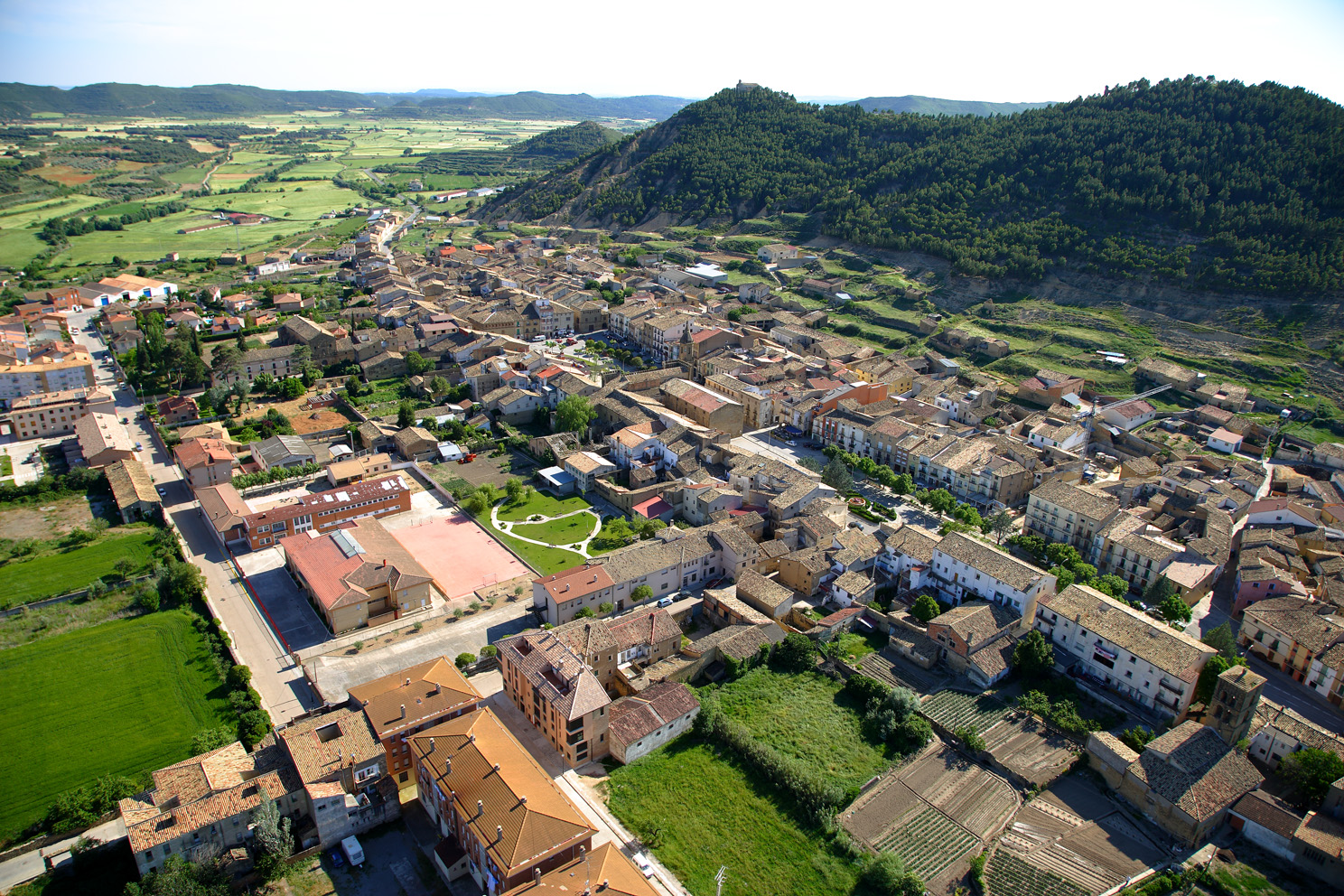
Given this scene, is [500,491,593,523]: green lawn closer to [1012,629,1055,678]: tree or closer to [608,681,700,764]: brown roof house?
[608,681,700,764]: brown roof house

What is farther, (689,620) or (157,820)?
(689,620)

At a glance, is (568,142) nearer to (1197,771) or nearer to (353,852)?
(353,852)

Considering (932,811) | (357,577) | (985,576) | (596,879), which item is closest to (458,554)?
(357,577)

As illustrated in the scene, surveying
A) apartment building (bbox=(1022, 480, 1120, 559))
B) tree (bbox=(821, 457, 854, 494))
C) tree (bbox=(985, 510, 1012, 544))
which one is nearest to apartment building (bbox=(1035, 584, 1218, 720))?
tree (bbox=(985, 510, 1012, 544))

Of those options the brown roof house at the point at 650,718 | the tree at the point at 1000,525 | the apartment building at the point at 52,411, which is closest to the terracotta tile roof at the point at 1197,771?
the tree at the point at 1000,525

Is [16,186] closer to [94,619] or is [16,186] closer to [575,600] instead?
[94,619]

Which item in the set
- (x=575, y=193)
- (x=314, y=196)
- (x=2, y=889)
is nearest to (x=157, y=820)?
(x=2, y=889)
